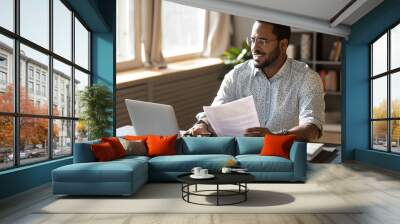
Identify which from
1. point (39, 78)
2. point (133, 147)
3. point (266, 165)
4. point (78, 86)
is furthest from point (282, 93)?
point (78, 86)

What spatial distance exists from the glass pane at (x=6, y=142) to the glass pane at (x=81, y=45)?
248 cm

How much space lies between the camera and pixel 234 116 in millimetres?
5566

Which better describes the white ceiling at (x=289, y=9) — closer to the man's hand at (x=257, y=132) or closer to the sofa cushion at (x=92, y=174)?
the man's hand at (x=257, y=132)

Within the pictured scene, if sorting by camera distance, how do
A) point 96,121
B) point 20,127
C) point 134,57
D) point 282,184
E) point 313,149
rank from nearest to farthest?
point 20,127
point 282,184
point 96,121
point 313,149
point 134,57

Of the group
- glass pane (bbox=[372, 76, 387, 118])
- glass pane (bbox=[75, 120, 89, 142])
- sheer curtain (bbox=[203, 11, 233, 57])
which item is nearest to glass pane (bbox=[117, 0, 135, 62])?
sheer curtain (bbox=[203, 11, 233, 57])

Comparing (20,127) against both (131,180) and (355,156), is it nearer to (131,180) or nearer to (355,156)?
(131,180)

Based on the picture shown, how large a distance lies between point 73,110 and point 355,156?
4.52 m

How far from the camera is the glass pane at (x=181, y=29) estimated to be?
35.0 feet

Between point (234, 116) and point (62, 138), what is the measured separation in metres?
2.23

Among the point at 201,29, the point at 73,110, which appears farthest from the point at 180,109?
the point at 73,110

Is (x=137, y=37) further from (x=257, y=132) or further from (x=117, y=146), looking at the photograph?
(x=257, y=132)

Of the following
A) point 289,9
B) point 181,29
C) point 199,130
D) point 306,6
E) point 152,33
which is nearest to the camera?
point 199,130

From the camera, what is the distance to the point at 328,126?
1016 centimetres

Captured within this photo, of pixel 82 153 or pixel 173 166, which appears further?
pixel 173 166
